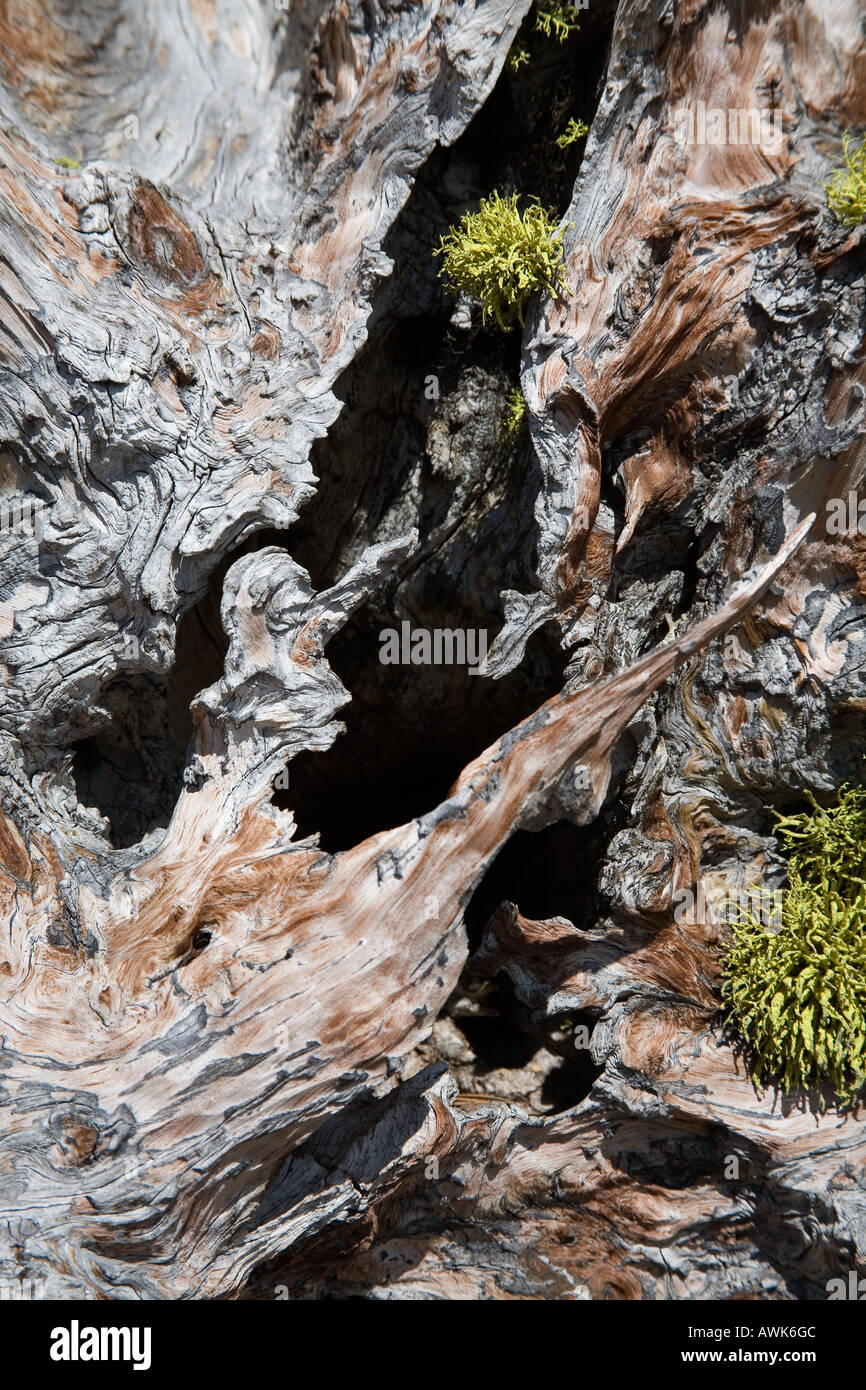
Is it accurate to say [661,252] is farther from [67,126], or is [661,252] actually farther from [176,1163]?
[176,1163]

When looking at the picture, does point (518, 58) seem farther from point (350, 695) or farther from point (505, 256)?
point (350, 695)

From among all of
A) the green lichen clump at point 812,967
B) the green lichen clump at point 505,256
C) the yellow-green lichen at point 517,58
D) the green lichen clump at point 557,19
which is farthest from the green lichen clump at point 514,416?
the green lichen clump at point 812,967

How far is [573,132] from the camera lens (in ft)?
18.4

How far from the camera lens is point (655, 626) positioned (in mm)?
5703

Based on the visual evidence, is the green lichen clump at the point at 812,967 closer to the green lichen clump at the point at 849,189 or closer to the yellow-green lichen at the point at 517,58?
the green lichen clump at the point at 849,189

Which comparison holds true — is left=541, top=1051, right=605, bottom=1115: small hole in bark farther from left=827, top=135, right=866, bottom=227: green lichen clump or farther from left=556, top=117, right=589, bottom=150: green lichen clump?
left=556, top=117, right=589, bottom=150: green lichen clump

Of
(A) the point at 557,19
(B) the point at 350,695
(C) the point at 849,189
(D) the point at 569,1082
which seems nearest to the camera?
(C) the point at 849,189

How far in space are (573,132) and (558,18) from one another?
649 millimetres

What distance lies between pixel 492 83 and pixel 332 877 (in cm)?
490

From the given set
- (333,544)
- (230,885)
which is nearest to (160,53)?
(333,544)

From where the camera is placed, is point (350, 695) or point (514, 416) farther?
point (514, 416)

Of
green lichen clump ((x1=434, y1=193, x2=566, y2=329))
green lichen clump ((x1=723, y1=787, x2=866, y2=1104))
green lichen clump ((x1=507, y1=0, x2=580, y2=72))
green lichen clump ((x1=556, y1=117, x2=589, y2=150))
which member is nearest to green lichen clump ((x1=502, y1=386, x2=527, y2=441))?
green lichen clump ((x1=434, y1=193, x2=566, y2=329))

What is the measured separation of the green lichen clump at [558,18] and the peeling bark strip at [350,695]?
18cm

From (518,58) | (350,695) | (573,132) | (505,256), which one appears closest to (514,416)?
(505,256)
